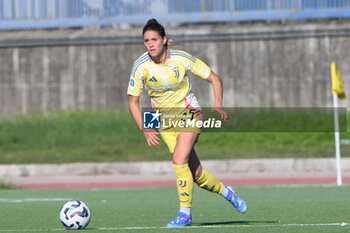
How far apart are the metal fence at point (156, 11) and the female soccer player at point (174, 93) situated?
1528cm

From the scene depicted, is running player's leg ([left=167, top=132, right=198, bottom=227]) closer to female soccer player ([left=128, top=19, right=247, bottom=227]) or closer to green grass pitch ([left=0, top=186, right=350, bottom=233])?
female soccer player ([left=128, top=19, right=247, bottom=227])

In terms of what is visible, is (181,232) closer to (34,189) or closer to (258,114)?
(34,189)

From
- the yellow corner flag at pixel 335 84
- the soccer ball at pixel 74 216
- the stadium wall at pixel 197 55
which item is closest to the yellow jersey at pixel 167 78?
the soccer ball at pixel 74 216

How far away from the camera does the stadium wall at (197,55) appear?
23344 millimetres

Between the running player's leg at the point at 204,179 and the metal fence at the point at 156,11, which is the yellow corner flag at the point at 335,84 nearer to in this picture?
the metal fence at the point at 156,11

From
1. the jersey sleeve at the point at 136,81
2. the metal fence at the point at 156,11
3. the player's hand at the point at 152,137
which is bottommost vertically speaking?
the player's hand at the point at 152,137

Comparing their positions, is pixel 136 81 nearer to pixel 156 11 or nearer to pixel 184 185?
pixel 184 185

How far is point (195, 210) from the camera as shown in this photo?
11.2m

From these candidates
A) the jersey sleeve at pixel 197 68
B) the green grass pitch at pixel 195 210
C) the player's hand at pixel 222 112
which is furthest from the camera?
the jersey sleeve at pixel 197 68

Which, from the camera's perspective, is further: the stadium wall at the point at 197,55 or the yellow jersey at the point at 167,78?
the stadium wall at the point at 197,55

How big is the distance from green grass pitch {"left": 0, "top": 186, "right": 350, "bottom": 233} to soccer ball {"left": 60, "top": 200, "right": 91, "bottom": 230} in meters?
0.12

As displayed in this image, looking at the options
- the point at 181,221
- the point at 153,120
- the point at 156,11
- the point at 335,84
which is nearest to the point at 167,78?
the point at 153,120

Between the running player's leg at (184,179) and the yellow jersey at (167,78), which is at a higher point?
the yellow jersey at (167,78)

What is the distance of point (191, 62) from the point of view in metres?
8.70
